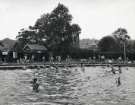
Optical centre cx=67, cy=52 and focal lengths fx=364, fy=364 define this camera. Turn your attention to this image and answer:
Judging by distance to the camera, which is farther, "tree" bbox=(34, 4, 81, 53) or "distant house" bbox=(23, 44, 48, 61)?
"tree" bbox=(34, 4, 81, 53)

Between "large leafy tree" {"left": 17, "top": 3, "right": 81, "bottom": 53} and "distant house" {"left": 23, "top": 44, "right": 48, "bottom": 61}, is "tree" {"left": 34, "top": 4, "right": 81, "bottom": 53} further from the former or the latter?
"distant house" {"left": 23, "top": 44, "right": 48, "bottom": 61}

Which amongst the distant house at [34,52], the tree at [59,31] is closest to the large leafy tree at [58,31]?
the tree at [59,31]

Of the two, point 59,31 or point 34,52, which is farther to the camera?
point 59,31

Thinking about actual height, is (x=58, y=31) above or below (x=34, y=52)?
above

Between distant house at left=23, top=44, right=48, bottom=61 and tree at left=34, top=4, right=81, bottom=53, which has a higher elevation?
tree at left=34, top=4, right=81, bottom=53

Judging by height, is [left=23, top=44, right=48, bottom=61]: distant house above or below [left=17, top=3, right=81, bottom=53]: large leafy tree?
below

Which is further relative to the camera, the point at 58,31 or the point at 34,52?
the point at 58,31

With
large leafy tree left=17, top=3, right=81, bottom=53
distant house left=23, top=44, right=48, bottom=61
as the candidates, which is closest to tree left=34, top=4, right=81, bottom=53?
large leafy tree left=17, top=3, right=81, bottom=53

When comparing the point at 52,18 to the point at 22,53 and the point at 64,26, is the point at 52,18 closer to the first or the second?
the point at 64,26

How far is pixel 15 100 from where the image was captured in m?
27.2

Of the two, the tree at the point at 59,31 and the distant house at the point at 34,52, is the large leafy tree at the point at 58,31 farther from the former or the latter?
the distant house at the point at 34,52

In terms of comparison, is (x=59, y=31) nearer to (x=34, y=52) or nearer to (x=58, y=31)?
(x=58, y=31)

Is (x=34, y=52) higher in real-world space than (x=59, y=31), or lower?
lower

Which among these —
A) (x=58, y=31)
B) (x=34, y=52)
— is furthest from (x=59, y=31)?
(x=34, y=52)
